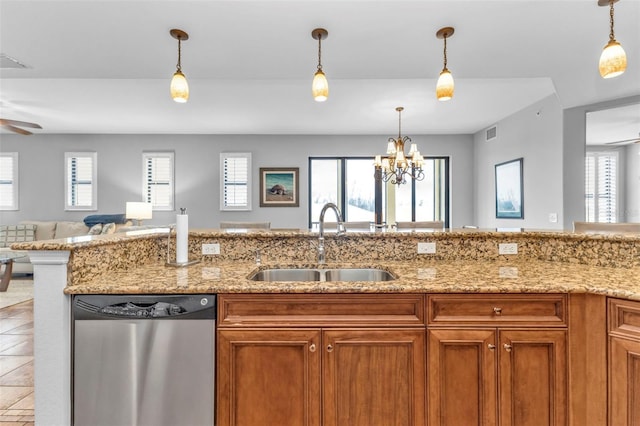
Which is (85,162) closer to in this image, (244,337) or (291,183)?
(291,183)

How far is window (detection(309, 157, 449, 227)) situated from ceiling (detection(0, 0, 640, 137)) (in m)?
1.77

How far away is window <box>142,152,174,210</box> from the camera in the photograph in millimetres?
5797

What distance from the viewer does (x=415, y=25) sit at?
2209 millimetres

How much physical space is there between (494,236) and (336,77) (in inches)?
81.7

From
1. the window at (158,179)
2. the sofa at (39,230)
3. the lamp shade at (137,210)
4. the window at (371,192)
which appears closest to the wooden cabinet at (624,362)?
the window at (371,192)

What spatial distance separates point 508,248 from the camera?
195 centimetres

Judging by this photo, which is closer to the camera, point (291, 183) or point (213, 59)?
point (213, 59)

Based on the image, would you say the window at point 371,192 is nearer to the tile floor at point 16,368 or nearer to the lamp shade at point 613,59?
the tile floor at point 16,368

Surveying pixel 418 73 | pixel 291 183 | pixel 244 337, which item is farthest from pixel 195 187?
pixel 244 337

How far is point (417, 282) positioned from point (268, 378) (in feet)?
2.61

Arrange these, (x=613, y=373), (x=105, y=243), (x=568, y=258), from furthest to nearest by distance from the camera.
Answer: (x=568, y=258) → (x=105, y=243) → (x=613, y=373)

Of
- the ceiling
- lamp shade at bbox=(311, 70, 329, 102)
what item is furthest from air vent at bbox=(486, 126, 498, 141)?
lamp shade at bbox=(311, 70, 329, 102)

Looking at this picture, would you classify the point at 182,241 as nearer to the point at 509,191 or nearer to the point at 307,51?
the point at 307,51

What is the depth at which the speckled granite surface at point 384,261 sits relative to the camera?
1353 millimetres
